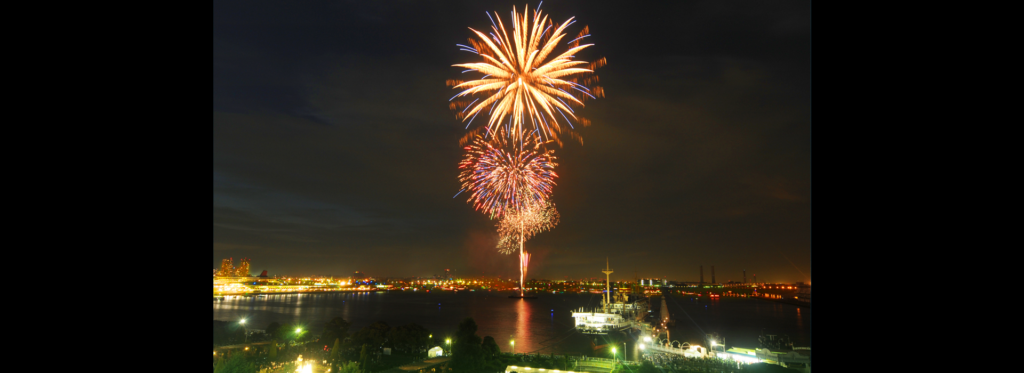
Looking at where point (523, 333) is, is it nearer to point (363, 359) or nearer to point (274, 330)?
point (274, 330)

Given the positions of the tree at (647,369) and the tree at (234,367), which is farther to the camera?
the tree at (647,369)

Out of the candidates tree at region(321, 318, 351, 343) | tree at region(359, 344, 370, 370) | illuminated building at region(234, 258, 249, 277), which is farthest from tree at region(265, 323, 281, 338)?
illuminated building at region(234, 258, 249, 277)

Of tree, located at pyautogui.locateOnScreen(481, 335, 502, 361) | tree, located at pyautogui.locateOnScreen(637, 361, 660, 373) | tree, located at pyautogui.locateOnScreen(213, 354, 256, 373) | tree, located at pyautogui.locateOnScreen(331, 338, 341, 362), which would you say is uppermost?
tree, located at pyautogui.locateOnScreen(213, 354, 256, 373)

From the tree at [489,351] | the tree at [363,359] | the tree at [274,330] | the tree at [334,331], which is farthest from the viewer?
the tree at [334,331]

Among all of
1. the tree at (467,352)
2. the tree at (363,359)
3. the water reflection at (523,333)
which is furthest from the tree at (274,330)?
the water reflection at (523,333)

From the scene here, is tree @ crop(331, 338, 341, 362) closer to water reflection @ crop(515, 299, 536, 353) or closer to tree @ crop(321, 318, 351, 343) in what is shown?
tree @ crop(321, 318, 351, 343)

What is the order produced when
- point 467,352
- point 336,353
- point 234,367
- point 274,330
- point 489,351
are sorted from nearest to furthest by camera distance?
point 234,367
point 467,352
point 489,351
point 336,353
point 274,330

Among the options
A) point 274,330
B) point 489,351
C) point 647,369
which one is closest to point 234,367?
point 489,351

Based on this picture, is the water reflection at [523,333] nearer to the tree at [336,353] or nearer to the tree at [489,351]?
the tree at [489,351]
